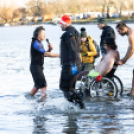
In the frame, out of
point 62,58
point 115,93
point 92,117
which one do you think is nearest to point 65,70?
point 62,58

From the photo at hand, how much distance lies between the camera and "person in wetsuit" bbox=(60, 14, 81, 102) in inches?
279

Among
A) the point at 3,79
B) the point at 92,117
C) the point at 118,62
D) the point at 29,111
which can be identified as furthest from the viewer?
the point at 3,79

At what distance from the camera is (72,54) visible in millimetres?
7051

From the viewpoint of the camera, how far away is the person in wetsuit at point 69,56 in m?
7.09

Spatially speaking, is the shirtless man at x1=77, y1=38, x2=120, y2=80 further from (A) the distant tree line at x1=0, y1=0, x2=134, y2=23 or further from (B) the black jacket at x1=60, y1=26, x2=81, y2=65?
(A) the distant tree line at x1=0, y1=0, x2=134, y2=23

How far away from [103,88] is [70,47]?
176 centimetres

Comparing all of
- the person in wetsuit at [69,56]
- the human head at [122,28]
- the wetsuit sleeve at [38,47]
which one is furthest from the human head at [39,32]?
the human head at [122,28]

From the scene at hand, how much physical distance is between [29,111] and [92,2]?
15268 cm

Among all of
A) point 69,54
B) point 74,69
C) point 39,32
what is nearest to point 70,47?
point 69,54

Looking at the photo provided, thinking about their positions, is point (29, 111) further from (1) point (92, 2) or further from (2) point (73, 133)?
(1) point (92, 2)

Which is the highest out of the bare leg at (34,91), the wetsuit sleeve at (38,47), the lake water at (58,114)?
the wetsuit sleeve at (38,47)

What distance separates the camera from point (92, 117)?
6898 millimetres

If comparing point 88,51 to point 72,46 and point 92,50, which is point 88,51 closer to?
point 92,50

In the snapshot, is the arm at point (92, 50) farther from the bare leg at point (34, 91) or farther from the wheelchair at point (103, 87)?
the bare leg at point (34, 91)
